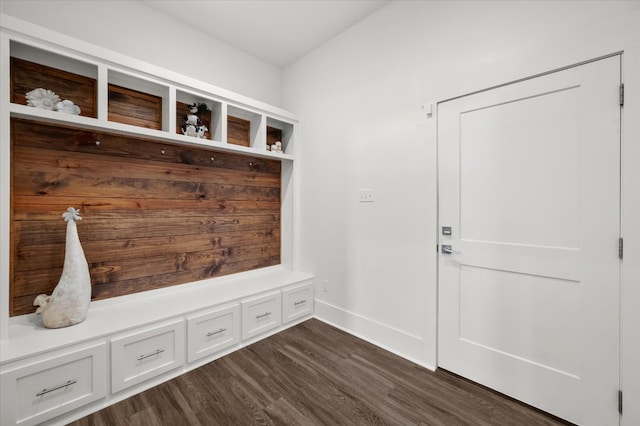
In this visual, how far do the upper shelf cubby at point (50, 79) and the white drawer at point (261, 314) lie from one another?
6.48 feet

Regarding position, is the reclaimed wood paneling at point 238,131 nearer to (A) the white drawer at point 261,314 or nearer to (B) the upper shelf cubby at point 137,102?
(B) the upper shelf cubby at point 137,102

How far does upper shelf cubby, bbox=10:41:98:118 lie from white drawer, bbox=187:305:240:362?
1.77 meters

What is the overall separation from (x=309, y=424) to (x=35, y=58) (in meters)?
A: 2.94

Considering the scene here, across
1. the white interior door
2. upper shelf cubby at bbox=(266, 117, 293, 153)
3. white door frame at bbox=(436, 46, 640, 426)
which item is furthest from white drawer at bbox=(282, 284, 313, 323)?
white door frame at bbox=(436, 46, 640, 426)

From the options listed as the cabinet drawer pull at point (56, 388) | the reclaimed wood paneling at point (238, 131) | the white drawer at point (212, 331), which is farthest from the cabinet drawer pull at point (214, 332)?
the reclaimed wood paneling at point (238, 131)

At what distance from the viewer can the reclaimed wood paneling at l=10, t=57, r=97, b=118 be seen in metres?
1.77

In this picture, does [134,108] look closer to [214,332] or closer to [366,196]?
[214,332]

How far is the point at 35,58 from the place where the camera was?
1807 mm

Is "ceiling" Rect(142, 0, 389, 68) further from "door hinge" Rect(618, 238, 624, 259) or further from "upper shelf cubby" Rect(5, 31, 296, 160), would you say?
"door hinge" Rect(618, 238, 624, 259)

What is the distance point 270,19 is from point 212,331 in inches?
111

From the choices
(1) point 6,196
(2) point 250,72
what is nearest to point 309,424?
(1) point 6,196

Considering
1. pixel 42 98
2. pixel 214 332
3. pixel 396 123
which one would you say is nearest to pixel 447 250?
pixel 396 123

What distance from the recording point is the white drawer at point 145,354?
170 centimetres

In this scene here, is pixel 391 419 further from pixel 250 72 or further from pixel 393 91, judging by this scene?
pixel 250 72
